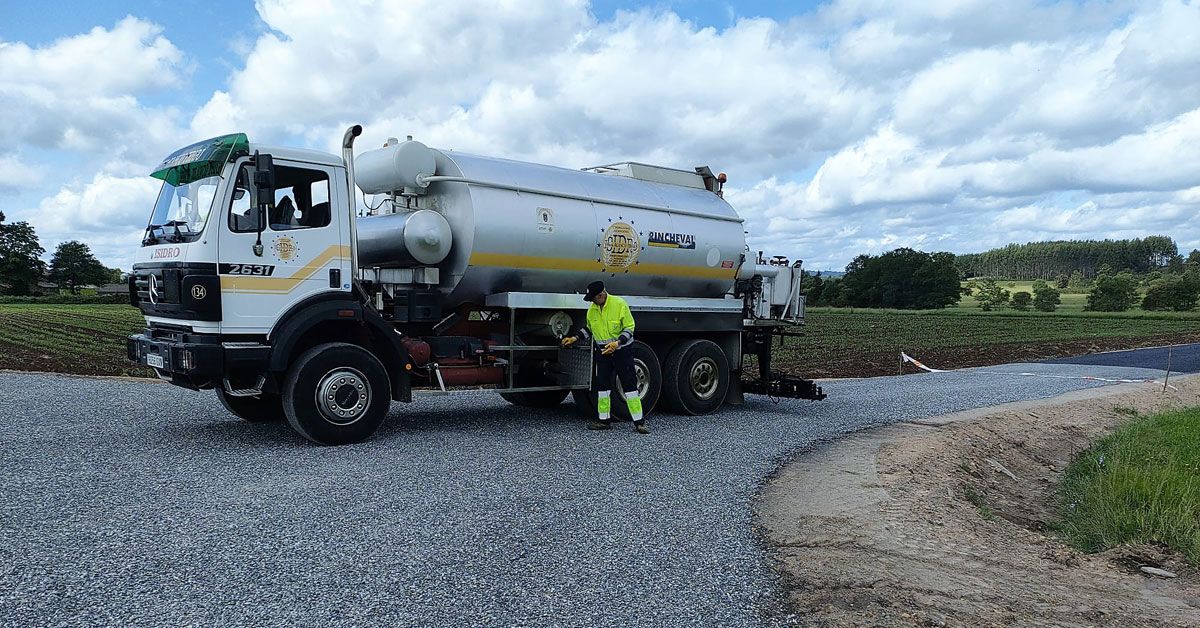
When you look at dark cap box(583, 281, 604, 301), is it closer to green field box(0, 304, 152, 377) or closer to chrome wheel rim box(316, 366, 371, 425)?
chrome wheel rim box(316, 366, 371, 425)

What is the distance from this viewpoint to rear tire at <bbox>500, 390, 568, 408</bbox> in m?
11.6

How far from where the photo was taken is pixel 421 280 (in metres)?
9.24

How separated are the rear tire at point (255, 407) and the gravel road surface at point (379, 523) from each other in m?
0.23

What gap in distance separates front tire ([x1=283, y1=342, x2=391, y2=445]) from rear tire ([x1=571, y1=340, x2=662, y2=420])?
3.03 metres

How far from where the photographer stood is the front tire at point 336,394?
7.93 m

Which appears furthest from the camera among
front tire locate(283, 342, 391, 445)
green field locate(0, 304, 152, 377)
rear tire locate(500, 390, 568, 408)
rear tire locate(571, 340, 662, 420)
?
green field locate(0, 304, 152, 377)

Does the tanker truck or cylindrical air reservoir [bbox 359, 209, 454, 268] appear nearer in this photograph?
the tanker truck

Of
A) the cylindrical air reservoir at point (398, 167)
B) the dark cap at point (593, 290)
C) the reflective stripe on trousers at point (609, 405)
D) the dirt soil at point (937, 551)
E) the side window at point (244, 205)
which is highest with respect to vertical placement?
the cylindrical air reservoir at point (398, 167)

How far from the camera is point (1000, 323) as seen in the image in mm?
47094

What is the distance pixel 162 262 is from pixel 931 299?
77.2 metres

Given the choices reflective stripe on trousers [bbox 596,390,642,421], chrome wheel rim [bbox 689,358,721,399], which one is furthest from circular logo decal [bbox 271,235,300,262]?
chrome wheel rim [bbox 689,358,721,399]

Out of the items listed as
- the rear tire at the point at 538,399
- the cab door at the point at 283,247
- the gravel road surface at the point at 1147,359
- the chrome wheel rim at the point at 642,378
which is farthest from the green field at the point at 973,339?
the cab door at the point at 283,247

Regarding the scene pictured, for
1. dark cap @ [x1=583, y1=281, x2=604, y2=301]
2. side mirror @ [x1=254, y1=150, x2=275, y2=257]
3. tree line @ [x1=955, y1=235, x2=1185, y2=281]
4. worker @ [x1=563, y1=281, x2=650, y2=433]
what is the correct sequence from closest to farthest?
side mirror @ [x1=254, y1=150, x2=275, y2=257]
dark cap @ [x1=583, y1=281, x2=604, y2=301]
worker @ [x1=563, y1=281, x2=650, y2=433]
tree line @ [x1=955, y1=235, x2=1185, y2=281]

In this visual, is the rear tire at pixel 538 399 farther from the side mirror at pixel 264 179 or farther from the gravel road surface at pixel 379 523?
the side mirror at pixel 264 179
